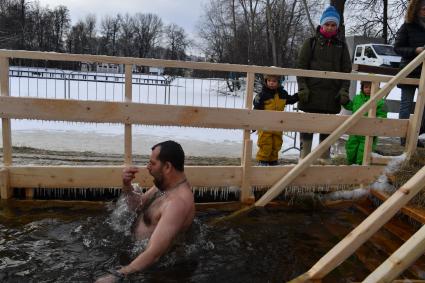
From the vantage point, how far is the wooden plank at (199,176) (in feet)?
16.3

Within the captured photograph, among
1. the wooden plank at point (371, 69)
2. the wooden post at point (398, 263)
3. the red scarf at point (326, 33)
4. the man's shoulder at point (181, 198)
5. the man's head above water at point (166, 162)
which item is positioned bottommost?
the wooden post at point (398, 263)

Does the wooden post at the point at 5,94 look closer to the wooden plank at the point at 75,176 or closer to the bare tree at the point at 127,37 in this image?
the wooden plank at the point at 75,176

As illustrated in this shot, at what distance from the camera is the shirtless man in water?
3.03 meters

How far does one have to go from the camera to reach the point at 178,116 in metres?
4.99

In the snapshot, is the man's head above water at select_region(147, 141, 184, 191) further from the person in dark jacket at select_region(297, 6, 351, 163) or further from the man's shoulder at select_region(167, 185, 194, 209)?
the person in dark jacket at select_region(297, 6, 351, 163)

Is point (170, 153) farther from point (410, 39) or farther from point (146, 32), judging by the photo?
point (146, 32)

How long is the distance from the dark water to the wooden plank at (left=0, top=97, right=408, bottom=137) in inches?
39.6

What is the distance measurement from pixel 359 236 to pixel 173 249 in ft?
4.67

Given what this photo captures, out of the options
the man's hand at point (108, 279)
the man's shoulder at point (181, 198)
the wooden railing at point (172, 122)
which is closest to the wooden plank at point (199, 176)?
the wooden railing at point (172, 122)

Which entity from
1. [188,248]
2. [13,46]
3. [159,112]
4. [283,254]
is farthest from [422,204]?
[13,46]

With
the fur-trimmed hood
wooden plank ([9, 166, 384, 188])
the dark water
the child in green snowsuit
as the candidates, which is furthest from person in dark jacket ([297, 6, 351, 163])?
the dark water

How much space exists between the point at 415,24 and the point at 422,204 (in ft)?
9.65

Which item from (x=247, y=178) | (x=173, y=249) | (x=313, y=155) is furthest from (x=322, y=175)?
(x=173, y=249)

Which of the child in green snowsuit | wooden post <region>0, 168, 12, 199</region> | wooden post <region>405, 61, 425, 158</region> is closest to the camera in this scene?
wooden post <region>0, 168, 12, 199</region>
